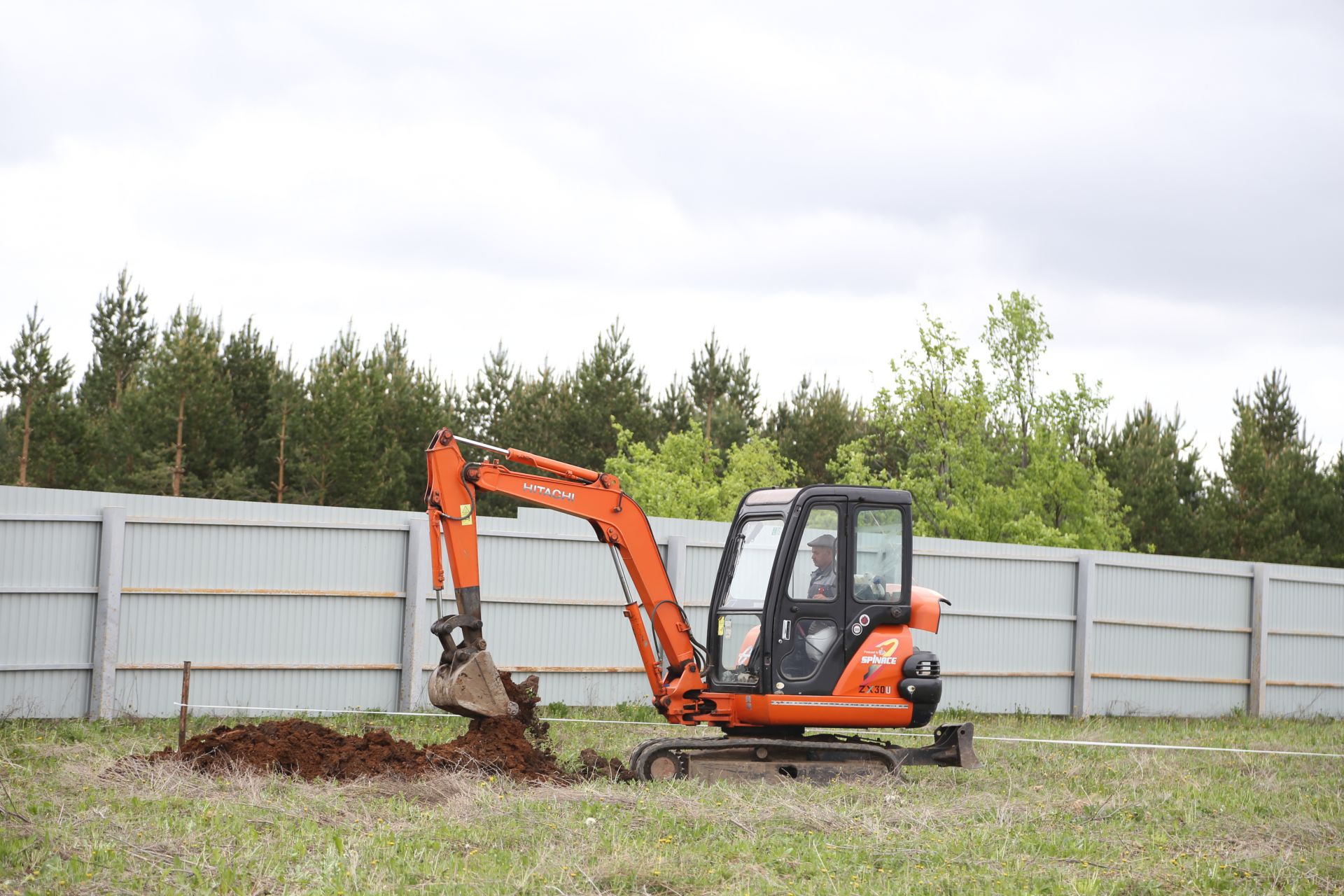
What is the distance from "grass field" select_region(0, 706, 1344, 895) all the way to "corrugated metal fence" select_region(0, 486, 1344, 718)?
2.14 metres

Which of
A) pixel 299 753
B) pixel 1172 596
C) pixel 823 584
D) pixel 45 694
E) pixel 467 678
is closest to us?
pixel 299 753

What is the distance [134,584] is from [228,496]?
67.5 feet

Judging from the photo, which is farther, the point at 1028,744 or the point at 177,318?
the point at 177,318

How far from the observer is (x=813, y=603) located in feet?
32.8

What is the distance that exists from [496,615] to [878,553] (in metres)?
5.41

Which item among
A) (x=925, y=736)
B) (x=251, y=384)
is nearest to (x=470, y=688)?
(x=925, y=736)

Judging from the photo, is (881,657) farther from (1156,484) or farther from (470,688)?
(1156,484)

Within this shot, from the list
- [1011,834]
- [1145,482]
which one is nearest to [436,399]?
[1145,482]

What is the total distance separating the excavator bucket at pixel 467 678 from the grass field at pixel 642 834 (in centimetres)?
69

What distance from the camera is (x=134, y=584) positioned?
41.6 ft

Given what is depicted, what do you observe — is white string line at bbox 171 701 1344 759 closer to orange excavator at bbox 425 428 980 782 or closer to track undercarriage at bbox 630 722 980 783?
track undercarriage at bbox 630 722 980 783

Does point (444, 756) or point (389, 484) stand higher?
point (389, 484)

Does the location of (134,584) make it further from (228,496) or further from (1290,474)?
(1290,474)

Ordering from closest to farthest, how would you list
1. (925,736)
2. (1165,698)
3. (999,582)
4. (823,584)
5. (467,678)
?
(467,678) < (823,584) < (925,736) < (999,582) < (1165,698)
